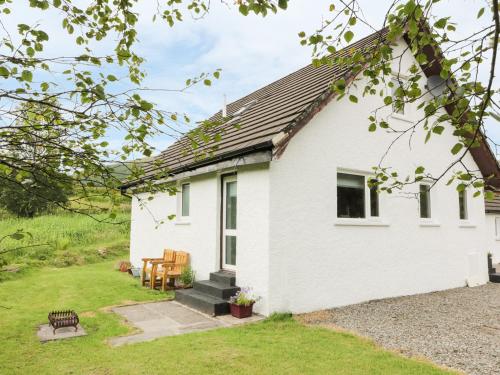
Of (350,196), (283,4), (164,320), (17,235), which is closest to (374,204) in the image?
(350,196)

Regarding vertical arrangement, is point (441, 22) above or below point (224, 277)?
above

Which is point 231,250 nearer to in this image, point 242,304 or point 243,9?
point 242,304

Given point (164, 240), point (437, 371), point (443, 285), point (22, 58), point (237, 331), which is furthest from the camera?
point (164, 240)

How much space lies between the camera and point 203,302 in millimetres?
8453

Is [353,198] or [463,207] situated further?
[463,207]

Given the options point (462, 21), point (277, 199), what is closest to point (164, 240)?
point (277, 199)

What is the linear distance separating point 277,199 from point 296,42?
16.2 feet

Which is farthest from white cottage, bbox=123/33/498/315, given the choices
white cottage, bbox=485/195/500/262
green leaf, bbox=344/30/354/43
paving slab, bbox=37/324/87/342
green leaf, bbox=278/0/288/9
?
white cottage, bbox=485/195/500/262

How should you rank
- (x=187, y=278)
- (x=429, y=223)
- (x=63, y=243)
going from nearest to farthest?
(x=187, y=278)
(x=429, y=223)
(x=63, y=243)

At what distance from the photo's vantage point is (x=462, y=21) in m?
3.36

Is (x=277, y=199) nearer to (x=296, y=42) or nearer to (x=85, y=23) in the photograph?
(x=296, y=42)

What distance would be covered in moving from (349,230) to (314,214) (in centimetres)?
120

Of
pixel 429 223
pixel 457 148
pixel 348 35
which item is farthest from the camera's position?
pixel 429 223

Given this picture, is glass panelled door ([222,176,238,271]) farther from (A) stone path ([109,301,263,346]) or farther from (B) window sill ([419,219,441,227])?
(B) window sill ([419,219,441,227])
